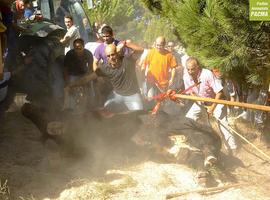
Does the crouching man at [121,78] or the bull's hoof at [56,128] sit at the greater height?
the crouching man at [121,78]

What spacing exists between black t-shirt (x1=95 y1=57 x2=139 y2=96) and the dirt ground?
2.63 feet

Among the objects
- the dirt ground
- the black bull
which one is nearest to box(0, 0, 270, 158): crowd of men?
the black bull

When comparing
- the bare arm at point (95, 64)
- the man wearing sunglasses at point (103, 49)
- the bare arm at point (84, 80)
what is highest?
the man wearing sunglasses at point (103, 49)

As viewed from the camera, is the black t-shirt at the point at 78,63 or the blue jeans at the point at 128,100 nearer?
the blue jeans at the point at 128,100

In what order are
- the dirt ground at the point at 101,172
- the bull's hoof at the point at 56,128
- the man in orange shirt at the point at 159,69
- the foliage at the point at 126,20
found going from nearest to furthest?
1. the dirt ground at the point at 101,172
2. the bull's hoof at the point at 56,128
3. the man in orange shirt at the point at 159,69
4. the foliage at the point at 126,20

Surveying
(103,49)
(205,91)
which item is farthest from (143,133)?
(103,49)

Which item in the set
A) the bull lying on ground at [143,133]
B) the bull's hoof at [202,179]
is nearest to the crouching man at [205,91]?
the bull lying on ground at [143,133]

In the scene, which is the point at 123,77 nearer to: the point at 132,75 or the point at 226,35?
the point at 132,75

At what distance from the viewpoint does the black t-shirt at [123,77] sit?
20.7ft

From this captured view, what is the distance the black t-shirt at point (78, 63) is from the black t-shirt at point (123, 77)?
15.3 inches

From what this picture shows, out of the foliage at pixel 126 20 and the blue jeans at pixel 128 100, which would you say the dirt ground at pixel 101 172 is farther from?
the foliage at pixel 126 20

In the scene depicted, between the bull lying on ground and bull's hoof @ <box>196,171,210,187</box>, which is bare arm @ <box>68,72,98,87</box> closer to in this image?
the bull lying on ground

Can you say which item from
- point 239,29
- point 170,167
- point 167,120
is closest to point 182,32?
point 239,29

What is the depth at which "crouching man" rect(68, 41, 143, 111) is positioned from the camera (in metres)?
6.26
